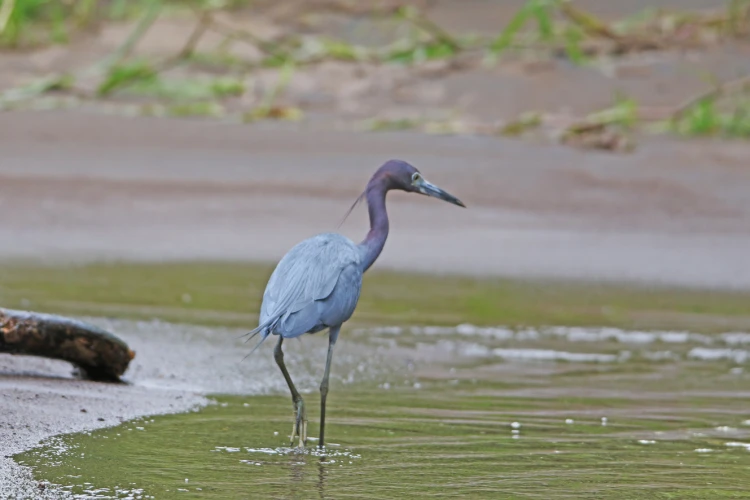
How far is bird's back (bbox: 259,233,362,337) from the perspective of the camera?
4793mm

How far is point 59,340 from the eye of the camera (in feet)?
17.5

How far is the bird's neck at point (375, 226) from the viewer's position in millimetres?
5340

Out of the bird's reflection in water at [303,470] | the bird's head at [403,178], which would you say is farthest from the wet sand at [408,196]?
the bird's reflection in water at [303,470]

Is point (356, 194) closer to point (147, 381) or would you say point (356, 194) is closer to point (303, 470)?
point (147, 381)

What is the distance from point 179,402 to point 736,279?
14.9ft

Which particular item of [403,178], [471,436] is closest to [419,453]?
[471,436]

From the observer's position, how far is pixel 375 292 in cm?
834

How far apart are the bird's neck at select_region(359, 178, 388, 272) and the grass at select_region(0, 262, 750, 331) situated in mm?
2002

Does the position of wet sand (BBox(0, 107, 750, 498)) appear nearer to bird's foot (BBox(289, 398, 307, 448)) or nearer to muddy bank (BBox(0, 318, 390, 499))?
muddy bank (BBox(0, 318, 390, 499))

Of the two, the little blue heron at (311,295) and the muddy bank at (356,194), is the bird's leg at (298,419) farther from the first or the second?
the muddy bank at (356,194)

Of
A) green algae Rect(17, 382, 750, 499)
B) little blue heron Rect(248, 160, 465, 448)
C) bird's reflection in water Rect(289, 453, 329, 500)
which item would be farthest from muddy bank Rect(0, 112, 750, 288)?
bird's reflection in water Rect(289, 453, 329, 500)

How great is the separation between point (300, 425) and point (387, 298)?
330 centimetres

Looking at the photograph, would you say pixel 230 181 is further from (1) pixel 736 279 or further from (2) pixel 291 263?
(2) pixel 291 263

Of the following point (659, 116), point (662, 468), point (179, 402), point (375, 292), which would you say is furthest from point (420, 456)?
point (659, 116)
